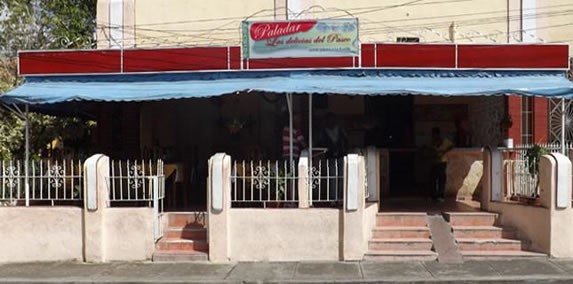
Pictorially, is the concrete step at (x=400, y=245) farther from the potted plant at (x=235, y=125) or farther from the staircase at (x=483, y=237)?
the potted plant at (x=235, y=125)

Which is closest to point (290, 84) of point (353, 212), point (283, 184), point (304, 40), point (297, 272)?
point (304, 40)

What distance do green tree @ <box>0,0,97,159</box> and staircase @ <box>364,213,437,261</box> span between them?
8.61m

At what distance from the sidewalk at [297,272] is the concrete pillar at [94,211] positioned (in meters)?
0.24

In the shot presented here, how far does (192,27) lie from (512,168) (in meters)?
7.79

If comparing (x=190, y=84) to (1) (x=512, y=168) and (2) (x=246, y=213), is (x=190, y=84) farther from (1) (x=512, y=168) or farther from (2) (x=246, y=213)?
(1) (x=512, y=168)

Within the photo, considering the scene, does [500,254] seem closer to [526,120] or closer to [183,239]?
[183,239]

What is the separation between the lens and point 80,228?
1008cm

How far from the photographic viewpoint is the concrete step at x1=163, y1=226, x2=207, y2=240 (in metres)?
10.5

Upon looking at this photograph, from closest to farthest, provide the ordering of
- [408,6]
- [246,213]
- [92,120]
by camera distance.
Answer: [246,213] < [408,6] < [92,120]

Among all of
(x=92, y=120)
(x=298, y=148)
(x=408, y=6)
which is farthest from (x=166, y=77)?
(x=408, y=6)

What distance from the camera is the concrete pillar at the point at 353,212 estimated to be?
9750 millimetres

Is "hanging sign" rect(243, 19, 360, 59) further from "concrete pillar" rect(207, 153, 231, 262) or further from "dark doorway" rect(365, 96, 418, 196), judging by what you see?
"dark doorway" rect(365, 96, 418, 196)

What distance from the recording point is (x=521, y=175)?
1079 cm

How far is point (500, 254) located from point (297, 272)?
324 cm
